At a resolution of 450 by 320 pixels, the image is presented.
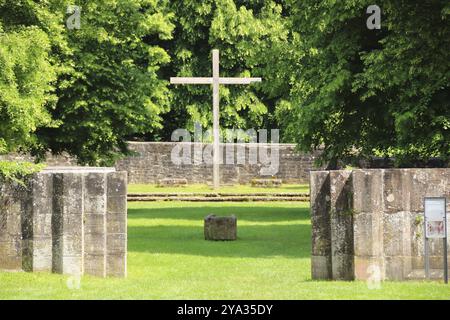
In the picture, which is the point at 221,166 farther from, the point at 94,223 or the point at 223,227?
the point at 94,223

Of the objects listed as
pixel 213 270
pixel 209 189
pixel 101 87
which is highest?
pixel 101 87

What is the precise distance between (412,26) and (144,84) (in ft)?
44.8

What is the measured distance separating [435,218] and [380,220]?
134 cm

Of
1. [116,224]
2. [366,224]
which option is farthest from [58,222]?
[366,224]

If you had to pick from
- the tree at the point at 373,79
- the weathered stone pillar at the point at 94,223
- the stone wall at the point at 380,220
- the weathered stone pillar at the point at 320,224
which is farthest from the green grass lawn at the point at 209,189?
the stone wall at the point at 380,220

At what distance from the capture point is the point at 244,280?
20.2 metres

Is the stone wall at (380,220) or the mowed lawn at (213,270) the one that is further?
the stone wall at (380,220)

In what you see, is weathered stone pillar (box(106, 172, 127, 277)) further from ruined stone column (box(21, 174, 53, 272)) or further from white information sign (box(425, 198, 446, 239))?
white information sign (box(425, 198, 446, 239))

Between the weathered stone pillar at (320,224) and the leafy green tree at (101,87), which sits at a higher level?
the leafy green tree at (101,87)

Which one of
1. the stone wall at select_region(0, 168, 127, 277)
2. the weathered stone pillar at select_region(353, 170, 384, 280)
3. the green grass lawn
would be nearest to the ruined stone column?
the stone wall at select_region(0, 168, 127, 277)

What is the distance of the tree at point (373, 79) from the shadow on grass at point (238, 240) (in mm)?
2820

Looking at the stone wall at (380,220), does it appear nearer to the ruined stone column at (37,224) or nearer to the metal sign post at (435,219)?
the metal sign post at (435,219)

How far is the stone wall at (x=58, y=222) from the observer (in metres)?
20.6

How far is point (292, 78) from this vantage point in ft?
118
